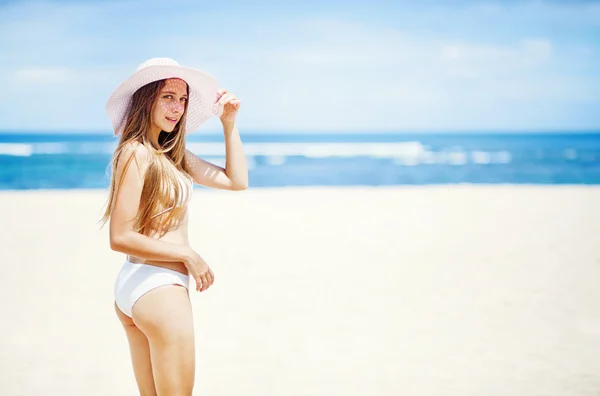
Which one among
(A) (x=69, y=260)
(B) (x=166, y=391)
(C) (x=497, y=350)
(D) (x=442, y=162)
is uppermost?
(D) (x=442, y=162)

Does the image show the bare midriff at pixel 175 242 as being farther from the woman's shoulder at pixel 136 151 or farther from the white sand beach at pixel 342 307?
the white sand beach at pixel 342 307

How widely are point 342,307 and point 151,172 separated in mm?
4320

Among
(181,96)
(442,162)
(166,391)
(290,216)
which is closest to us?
(166,391)

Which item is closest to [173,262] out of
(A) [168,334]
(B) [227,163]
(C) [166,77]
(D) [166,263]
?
(D) [166,263]

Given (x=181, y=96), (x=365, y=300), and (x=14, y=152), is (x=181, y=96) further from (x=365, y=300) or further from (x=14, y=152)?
(x=14, y=152)

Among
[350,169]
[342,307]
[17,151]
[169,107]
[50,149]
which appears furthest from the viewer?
[50,149]

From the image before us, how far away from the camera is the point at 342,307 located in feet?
20.5

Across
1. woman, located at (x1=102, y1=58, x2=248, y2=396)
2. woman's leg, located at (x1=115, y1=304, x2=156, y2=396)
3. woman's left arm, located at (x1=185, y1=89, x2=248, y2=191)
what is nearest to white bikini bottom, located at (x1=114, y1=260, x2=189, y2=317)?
woman, located at (x1=102, y1=58, x2=248, y2=396)

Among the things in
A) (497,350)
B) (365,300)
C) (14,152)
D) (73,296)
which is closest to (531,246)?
(365,300)

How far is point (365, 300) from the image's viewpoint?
21.3 feet

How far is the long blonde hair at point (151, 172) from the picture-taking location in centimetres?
225

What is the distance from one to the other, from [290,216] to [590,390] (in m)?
8.69

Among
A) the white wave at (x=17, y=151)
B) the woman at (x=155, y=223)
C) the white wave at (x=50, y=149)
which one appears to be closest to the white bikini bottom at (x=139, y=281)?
the woman at (x=155, y=223)

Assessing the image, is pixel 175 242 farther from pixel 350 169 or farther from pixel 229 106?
pixel 350 169
